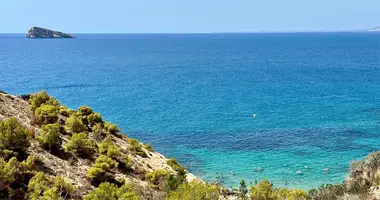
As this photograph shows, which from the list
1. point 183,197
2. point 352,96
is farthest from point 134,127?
→ point 352,96

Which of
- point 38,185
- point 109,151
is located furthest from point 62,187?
point 109,151

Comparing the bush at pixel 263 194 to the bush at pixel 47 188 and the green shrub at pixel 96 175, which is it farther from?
the bush at pixel 47 188

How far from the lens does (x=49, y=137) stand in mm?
23594

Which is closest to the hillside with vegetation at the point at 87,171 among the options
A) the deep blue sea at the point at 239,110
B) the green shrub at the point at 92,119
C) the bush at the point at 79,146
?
the bush at the point at 79,146

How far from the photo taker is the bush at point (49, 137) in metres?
23.5

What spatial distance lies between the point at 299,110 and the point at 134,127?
95.5ft

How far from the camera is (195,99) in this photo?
71.1 meters

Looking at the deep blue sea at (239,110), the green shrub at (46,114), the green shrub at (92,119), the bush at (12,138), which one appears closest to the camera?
the bush at (12,138)

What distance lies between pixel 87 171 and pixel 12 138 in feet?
16.0

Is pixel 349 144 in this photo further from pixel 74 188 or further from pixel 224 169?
pixel 74 188

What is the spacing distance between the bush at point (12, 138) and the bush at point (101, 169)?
437 centimetres

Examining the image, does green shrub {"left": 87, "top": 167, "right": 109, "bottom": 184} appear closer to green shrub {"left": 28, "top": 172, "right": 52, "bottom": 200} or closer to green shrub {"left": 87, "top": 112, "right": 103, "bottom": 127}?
green shrub {"left": 28, "top": 172, "right": 52, "bottom": 200}

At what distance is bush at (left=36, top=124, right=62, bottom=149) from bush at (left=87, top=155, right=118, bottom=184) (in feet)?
11.1

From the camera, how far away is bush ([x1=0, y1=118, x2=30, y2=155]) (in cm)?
2069
